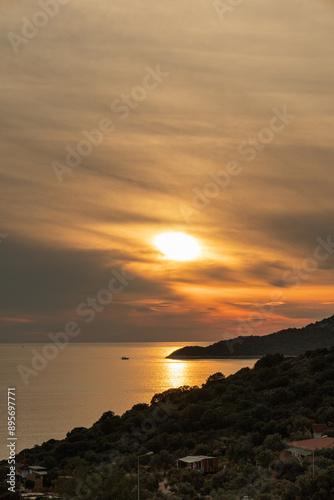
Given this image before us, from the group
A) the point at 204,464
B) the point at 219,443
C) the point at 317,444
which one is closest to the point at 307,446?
the point at 317,444

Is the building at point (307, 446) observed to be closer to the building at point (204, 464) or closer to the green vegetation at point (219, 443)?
the green vegetation at point (219, 443)

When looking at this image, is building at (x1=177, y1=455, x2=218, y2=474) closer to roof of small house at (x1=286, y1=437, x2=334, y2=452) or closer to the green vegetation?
the green vegetation

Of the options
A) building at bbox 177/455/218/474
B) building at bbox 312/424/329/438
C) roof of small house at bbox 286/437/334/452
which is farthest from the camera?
building at bbox 312/424/329/438

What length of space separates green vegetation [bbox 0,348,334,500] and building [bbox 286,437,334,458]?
1.51 meters

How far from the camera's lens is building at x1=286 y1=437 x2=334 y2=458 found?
46062mm

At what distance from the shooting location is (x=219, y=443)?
58.7 meters

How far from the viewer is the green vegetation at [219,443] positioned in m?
39.8

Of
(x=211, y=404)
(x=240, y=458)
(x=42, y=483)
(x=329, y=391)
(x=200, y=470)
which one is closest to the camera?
(x=200, y=470)

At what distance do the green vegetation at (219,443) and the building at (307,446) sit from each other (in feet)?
4.96

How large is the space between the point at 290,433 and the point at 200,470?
13403 millimetres

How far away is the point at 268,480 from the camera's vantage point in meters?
40.8

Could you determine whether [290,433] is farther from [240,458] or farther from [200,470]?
[200,470]

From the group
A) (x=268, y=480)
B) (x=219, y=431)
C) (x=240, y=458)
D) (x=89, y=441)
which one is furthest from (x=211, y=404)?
(x=268, y=480)

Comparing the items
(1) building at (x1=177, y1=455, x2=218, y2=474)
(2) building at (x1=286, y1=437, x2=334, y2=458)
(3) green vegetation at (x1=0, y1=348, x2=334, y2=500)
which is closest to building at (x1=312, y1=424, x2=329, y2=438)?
(3) green vegetation at (x1=0, y1=348, x2=334, y2=500)
